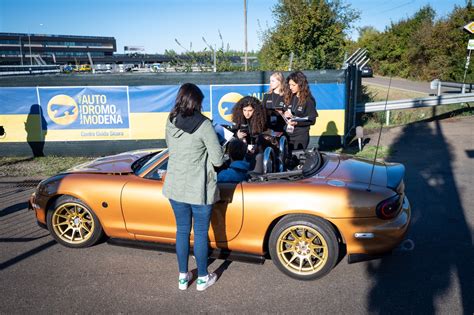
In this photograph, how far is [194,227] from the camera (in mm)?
3369

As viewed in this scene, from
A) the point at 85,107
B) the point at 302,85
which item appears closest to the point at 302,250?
the point at 302,85

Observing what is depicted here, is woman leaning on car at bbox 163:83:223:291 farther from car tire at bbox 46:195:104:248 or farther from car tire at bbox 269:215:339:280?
car tire at bbox 46:195:104:248

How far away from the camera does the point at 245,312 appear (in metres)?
3.15

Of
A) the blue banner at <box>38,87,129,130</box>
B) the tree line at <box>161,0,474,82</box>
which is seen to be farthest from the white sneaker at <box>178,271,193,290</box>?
the tree line at <box>161,0,474,82</box>

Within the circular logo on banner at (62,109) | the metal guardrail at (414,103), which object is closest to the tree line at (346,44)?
the metal guardrail at (414,103)

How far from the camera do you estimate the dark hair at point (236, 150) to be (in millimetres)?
4207

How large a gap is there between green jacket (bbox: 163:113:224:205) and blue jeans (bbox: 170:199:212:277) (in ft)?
0.29

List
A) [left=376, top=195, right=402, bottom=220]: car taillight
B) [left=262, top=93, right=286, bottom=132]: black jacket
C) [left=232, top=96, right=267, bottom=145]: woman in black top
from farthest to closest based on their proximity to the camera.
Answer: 1. [left=262, top=93, right=286, bottom=132]: black jacket
2. [left=232, top=96, right=267, bottom=145]: woman in black top
3. [left=376, top=195, right=402, bottom=220]: car taillight

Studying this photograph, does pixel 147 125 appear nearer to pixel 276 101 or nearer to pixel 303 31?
pixel 276 101

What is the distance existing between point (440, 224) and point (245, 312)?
2883 mm

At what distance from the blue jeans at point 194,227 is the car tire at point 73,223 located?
4.12ft

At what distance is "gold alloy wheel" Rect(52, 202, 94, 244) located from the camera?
13.9 ft

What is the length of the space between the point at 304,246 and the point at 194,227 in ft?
3.23

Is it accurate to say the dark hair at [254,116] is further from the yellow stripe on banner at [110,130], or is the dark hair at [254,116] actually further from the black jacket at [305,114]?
the yellow stripe on banner at [110,130]
